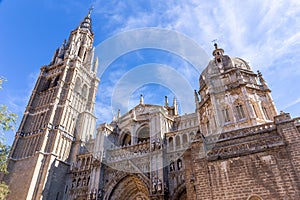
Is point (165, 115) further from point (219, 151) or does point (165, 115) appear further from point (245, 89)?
point (219, 151)

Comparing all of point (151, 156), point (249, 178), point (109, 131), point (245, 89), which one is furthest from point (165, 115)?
point (249, 178)

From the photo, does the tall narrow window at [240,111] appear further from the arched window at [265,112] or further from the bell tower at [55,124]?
the bell tower at [55,124]

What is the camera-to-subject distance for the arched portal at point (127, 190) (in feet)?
72.6

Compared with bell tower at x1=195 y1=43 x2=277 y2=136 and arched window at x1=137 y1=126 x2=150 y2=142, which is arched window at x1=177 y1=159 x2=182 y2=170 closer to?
bell tower at x1=195 y1=43 x2=277 y2=136

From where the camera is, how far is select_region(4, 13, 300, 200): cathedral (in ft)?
31.9

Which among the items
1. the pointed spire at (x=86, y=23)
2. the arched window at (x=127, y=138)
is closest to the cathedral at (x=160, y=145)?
the arched window at (x=127, y=138)

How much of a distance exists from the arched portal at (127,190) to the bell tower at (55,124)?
739cm

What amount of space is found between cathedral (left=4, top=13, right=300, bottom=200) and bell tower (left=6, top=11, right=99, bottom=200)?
133 millimetres

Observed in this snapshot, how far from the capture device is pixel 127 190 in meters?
22.5

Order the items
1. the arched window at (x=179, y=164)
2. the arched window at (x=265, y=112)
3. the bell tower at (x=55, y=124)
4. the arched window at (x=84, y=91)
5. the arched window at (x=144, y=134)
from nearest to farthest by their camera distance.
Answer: the arched window at (x=265, y=112) < the arched window at (x=179, y=164) < the bell tower at (x=55, y=124) < the arched window at (x=144, y=134) < the arched window at (x=84, y=91)

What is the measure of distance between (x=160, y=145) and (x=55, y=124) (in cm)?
1544

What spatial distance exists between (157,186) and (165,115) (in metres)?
9.05

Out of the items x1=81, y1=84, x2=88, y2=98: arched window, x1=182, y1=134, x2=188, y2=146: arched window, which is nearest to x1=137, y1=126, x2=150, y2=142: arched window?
x1=182, y1=134, x2=188, y2=146: arched window

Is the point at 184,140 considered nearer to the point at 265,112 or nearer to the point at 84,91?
the point at 265,112
